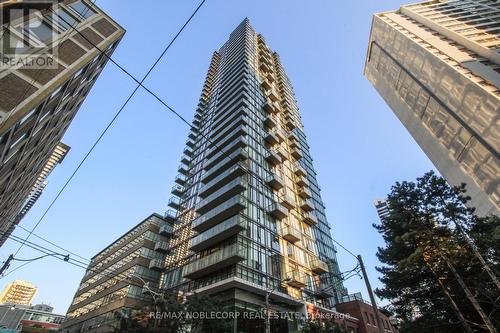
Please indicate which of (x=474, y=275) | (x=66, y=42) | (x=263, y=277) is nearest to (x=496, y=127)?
(x=474, y=275)

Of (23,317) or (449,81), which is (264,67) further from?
(23,317)

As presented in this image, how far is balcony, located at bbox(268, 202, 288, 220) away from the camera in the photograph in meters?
33.8

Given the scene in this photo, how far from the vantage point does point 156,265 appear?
1503 inches

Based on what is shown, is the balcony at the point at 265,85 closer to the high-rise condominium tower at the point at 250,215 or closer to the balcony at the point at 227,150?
the high-rise condominium tower at the point at 250,215

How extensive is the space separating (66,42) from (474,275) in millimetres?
30810

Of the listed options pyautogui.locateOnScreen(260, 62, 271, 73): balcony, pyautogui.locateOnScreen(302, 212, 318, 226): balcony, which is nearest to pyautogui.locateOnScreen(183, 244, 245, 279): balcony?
pyautogui.locateOnScreen(302, 212, 318, 226): balcony

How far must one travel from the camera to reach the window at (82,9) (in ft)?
61.1

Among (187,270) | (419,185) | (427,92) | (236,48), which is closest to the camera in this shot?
(419,185)

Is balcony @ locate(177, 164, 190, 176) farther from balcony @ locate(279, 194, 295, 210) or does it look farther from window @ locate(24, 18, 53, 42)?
window @ locate(24, 18, 53, 42)

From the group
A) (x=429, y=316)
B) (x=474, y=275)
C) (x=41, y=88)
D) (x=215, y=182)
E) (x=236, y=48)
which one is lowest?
(x=429, y=316)

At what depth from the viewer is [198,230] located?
1369 inches

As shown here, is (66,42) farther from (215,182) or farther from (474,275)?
(474,275)

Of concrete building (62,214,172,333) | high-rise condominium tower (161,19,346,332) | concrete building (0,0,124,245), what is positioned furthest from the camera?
concrete building (62,214,172,333)

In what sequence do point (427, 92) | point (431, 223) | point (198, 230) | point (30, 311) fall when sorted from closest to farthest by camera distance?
point (431, 223)
point (198, 230)
point (427, 92)
point (30, 311)
